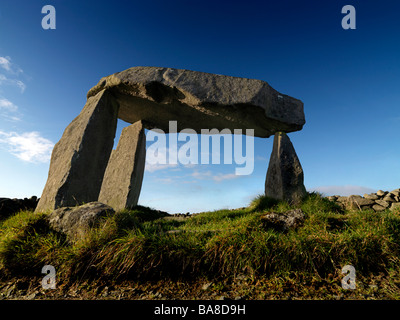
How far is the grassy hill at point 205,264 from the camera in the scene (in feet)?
8.45

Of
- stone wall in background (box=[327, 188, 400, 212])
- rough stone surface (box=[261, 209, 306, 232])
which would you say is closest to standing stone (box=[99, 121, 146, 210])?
rough stone surface (box=[261, 209, 306, 232])

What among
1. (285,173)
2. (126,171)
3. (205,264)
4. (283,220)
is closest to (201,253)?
(205,264)

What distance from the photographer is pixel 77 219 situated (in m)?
3.52

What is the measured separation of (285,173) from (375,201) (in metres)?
3.01

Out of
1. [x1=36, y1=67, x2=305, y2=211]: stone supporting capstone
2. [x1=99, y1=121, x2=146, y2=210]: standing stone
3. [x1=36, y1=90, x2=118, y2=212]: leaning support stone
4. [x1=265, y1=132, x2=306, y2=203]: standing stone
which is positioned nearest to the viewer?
Answer: [x1=36, y1=90, x2=118, y2=212]: leaning support stone

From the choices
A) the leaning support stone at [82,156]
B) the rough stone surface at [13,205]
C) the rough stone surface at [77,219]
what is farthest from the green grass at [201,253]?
the rough stone surface at [13,205]

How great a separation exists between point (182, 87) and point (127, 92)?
1.49 meters

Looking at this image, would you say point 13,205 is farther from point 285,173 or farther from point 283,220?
point 285,173

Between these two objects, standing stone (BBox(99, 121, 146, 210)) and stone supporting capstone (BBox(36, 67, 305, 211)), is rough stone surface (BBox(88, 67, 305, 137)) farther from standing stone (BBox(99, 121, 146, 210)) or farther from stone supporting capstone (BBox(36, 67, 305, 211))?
standing stone (BBox(99, 121, 146, 210))

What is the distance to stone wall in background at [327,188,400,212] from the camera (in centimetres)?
669

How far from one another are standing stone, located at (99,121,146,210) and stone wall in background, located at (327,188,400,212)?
600cm

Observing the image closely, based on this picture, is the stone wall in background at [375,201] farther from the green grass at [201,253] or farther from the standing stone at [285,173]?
the green grass at [201,253]

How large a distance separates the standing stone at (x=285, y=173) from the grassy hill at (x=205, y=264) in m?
2.98
